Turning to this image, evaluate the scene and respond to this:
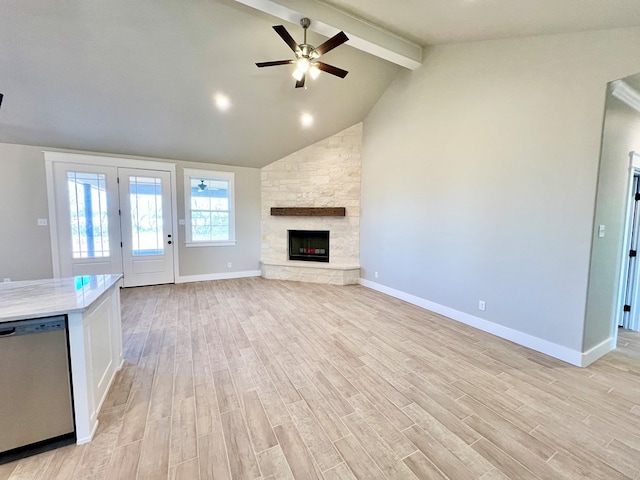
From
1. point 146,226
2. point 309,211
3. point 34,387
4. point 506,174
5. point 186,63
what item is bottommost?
point 34,387

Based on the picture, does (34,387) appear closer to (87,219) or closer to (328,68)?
(328,68)

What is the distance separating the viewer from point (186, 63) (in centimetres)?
343

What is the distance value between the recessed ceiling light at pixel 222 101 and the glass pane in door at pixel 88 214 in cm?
260

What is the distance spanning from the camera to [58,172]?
4.50 meters

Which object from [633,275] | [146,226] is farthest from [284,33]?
[633,275]

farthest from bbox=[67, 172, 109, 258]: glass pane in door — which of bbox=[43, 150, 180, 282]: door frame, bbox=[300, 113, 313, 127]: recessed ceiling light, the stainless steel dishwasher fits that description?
the stainless steel dishwasher

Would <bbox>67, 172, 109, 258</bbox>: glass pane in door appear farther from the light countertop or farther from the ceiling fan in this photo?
the ceiling fan

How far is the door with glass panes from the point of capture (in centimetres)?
461

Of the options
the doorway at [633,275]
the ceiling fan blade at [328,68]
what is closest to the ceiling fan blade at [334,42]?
the ceiling fan blade at [328,68]

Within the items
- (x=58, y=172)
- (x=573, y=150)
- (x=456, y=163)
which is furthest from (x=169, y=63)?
(x=573, y=150)

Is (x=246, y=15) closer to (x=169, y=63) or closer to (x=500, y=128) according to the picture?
(x=169, y=63)

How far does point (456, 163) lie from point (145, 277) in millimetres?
5786

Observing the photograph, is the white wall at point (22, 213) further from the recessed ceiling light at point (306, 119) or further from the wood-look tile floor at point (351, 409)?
the recessed ceiling light at point (306, 119)

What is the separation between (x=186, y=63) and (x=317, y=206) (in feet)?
10.8
